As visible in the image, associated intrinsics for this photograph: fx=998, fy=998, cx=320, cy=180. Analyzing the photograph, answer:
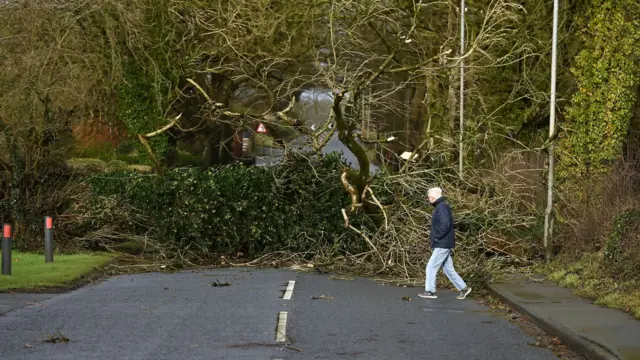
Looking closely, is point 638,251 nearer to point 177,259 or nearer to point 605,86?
point 605,86

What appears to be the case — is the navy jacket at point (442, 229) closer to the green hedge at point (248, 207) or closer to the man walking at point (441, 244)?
the man walking at point (441, 244)

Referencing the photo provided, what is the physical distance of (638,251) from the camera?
15.2 metres

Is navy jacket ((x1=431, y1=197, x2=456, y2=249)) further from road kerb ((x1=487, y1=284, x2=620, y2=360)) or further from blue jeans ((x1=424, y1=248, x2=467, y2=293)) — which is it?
road kerb ((x1=487, y1=284, x2=620, y2=360))

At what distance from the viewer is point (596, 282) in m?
16.0

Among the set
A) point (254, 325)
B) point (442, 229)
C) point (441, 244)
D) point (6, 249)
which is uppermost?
point (442, 229)

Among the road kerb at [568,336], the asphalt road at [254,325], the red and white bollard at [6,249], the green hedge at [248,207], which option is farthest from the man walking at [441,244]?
the red and white bollard at [6,249]

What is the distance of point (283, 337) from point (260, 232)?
38.1 ft

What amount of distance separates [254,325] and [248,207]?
36.1ft

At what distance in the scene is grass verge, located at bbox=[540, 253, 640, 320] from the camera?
45.1ft

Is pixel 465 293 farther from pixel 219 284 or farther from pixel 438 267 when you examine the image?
pixel 219 284

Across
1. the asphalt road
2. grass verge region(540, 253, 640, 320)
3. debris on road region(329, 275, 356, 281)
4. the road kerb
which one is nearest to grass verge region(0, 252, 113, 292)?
the asphalt road

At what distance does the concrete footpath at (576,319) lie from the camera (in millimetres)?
10315

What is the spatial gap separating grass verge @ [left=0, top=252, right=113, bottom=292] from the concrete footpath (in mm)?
7678

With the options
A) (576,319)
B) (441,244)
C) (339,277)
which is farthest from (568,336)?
(339,277)
